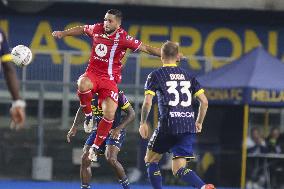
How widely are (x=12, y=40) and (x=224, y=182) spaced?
25.7 ft

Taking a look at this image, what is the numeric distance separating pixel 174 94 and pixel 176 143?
617 millimetres

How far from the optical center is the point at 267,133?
1855cm

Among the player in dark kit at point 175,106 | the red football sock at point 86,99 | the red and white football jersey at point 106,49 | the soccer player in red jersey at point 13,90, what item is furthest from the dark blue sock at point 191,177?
the soccer player in red jersey at point 13,90

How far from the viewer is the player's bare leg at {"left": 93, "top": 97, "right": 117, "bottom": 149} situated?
40.6ft

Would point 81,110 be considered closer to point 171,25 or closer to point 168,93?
point 168,93

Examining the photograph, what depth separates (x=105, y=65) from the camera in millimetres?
12672

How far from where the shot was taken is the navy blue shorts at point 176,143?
37.5ft

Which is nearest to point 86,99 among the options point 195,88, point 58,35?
point 58,35

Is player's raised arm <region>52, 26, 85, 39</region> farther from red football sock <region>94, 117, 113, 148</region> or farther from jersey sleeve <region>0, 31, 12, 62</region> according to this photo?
jersey sleeve <region>0, 31, 12, 62</region>

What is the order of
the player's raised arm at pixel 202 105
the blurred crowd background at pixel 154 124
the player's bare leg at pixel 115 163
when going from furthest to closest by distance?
the blurred crowd background at pixel 154 124, the player's bare leg at pixel 115 163, the player's raised arm at pixel 202 105

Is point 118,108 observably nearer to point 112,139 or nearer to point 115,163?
point 112,139

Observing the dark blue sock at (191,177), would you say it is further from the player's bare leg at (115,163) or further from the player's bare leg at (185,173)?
the player's bare leg at (115,163)

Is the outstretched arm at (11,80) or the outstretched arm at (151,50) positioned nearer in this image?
the outstretched arm at (11,80)

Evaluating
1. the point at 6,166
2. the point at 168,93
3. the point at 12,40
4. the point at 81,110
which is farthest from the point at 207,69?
the point at 168,93
